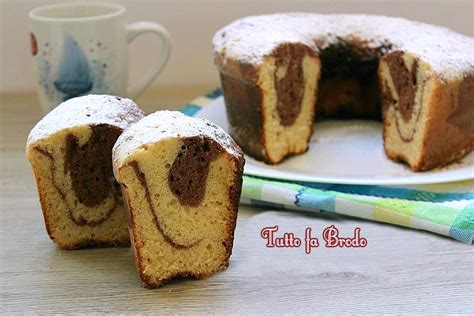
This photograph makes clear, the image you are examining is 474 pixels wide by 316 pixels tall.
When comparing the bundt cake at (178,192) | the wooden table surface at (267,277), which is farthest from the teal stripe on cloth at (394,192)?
the bundt cake at (178,192)

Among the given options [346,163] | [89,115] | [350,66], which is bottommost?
[346,163]

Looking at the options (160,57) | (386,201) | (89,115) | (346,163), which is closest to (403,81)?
(346,163)

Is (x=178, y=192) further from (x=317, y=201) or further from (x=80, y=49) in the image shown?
(x=80, y=49)

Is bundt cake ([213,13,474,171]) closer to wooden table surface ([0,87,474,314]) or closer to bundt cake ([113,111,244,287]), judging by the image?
wooden table surface ([0,87,474,314])

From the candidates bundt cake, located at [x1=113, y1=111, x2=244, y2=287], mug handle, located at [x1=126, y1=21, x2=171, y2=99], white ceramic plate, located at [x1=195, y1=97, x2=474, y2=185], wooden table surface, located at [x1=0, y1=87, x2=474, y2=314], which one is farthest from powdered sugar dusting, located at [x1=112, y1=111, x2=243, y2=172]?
mug handle, located at [x1=126, y1=21, x2=171, y2=99]

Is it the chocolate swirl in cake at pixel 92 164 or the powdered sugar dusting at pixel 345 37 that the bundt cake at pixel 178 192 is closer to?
the chocolate swirl in cake at pixel 92 164

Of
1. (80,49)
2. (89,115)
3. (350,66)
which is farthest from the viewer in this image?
(350,66)

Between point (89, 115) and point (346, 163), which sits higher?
point (89, 115)

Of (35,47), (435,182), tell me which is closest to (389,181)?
(435,182)

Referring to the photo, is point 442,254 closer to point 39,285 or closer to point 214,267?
point 214,267
